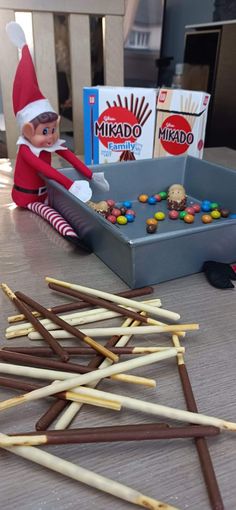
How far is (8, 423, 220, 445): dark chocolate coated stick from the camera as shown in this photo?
9.7 inches

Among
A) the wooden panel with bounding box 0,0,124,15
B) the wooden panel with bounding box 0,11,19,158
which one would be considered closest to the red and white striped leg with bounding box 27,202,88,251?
the wooden panel with bounding box 0,11,19,158

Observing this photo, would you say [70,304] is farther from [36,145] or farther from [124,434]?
[36,145]

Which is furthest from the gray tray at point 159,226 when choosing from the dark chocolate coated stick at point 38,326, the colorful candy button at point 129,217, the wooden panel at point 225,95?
the wooden panel at point 225,95

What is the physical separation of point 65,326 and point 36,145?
1.16 feet

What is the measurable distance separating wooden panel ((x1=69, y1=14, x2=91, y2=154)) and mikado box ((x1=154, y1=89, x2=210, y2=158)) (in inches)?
16.0

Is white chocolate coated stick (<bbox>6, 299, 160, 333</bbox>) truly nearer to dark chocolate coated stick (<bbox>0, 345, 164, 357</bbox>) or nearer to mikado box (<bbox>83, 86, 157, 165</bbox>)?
dark chocolate coated stick (<bbox>0, 345, 164, 357</bbox>)

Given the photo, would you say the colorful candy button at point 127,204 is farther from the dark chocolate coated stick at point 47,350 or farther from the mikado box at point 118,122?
the dark chocolate coated stick at point 47,350

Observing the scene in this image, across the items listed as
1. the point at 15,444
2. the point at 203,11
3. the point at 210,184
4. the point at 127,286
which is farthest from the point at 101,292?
the point at 203,11

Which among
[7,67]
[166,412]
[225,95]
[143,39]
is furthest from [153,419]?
[143,39]

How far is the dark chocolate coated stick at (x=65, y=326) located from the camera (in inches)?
12.4

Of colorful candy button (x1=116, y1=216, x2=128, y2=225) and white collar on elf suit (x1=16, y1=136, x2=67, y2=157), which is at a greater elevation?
white collar on elf suit (x1=16, y1=136, x2=67, y2=157)

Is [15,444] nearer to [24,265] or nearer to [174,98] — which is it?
[24,265]

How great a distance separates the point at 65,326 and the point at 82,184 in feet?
0.90

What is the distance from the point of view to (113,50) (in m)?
1.14
